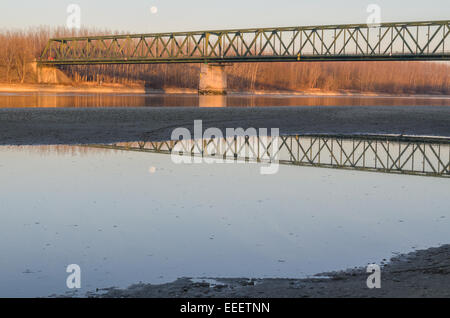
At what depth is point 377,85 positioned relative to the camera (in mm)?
170625

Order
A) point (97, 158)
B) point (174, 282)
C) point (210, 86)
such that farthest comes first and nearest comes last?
1. point (210, 86)
2. point (97, 158)
3. point (174, 282)

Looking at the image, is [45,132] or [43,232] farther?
[45,132]

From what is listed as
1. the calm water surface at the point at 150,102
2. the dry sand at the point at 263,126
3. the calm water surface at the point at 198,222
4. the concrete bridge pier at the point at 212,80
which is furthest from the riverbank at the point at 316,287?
the concrete bridge pier at the point at 212,80

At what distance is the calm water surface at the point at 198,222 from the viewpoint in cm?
654

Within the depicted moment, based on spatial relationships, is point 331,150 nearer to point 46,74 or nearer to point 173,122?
point 173,122

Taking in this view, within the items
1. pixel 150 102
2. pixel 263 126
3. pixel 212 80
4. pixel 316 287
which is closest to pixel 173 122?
pixel 263 126

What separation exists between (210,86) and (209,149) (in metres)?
82.4

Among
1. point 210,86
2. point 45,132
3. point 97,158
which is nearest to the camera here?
point 97,158

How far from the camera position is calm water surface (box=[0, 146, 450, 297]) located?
654cm

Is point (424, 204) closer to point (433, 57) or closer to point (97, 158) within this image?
point (97, 158)

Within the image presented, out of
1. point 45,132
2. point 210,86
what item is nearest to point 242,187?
point 45,132

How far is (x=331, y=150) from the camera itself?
19.1 m

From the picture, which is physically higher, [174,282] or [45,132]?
[45,132]
